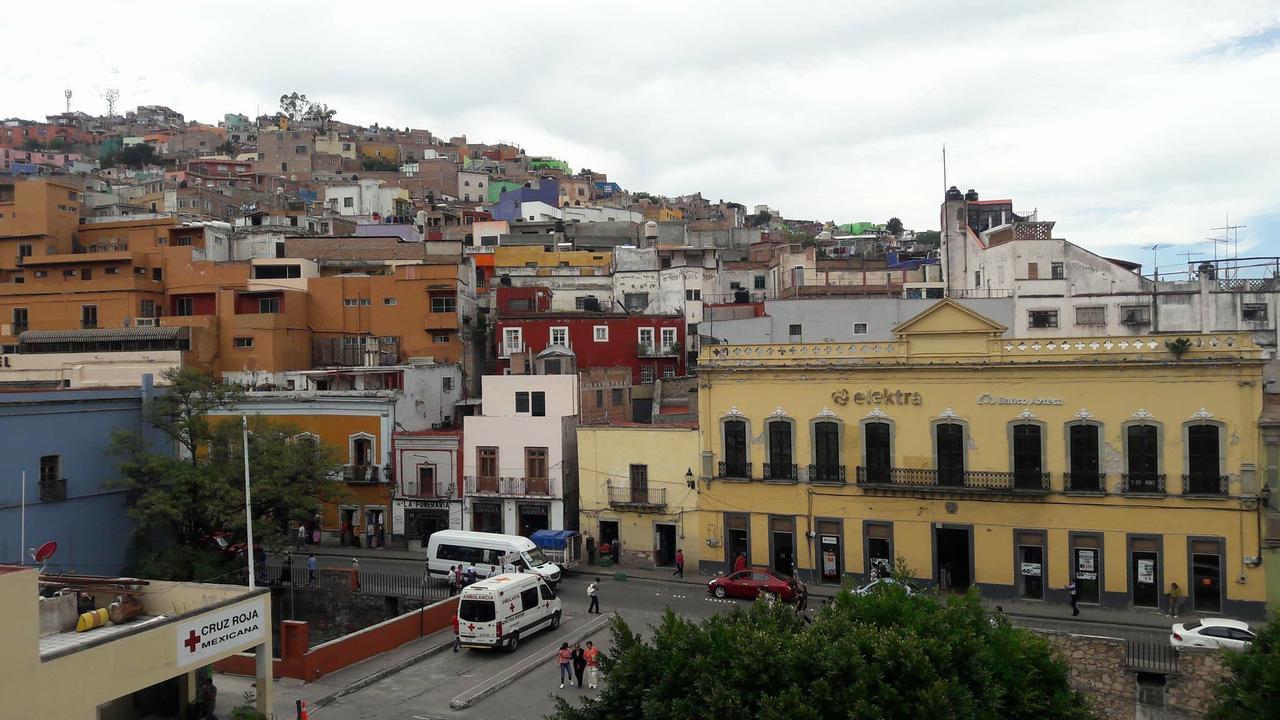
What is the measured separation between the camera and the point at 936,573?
3219cm

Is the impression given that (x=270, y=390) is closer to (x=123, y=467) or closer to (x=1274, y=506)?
(x=123, y=467)

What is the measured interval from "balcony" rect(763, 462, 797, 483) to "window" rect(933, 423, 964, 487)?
471 cm

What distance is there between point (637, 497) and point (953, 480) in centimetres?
1114

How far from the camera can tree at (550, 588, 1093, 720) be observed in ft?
47.6

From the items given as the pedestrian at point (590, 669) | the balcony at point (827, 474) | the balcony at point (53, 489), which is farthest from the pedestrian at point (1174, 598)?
the balcony at point (53, 489)

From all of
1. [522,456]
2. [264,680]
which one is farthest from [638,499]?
[264,680]

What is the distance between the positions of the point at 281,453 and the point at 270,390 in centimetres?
1059

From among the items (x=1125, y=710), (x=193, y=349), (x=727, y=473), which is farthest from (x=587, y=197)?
(x=1125, y=710)

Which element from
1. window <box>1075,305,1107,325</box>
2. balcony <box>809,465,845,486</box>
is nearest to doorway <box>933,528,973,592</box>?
balcony <box>809,465,845,486</box>

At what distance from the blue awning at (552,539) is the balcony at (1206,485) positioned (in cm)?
1972

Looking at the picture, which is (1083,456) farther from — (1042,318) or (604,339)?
(604,339)

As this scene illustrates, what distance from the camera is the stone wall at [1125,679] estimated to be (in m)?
20.2

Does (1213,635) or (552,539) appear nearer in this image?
(1213,635)

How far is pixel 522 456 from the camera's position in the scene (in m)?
38.9
